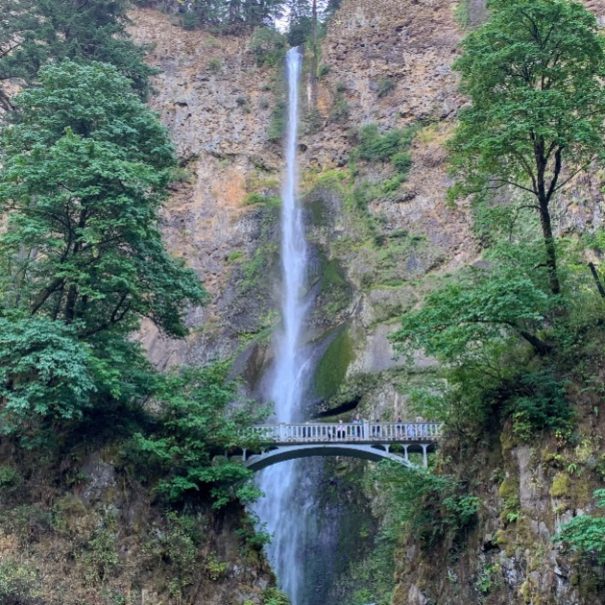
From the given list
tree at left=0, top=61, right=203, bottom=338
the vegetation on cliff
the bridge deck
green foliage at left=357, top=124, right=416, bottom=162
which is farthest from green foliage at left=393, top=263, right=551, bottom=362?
green foliage at left=357, top=124, right=416, bottom=162

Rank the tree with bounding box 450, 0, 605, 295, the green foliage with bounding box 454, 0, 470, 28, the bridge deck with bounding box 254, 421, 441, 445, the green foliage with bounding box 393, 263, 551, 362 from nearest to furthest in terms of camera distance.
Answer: the green foliage with bounding box 393, 263, 551, 362 < the tree with bounding box 450, 0, 605, 295 < the bridge deck with bounding box 254, 421, 441, 445 < the green foliage with bounding box 454, 0, 470, 28

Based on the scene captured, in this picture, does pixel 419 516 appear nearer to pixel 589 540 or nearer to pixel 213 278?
pixel 589 540

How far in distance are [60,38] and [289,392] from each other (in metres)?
14.7

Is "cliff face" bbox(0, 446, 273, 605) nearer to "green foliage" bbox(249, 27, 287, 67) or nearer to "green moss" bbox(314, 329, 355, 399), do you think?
"green moss" bbox(314, 329, 355, 399)

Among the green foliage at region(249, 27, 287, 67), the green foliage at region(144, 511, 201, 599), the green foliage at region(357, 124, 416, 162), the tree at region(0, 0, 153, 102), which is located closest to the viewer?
the green foliage at region(144, 511, 201, 599)

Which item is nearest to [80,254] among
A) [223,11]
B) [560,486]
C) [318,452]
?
[318,452]

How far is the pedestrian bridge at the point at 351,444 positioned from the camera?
60.1 feet

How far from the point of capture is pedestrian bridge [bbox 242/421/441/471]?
1831 centimetres

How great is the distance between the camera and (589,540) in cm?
889

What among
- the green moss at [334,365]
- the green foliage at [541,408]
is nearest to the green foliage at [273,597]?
the green foliage at [541,408]

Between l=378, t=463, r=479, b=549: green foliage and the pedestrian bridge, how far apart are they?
3.71 meters

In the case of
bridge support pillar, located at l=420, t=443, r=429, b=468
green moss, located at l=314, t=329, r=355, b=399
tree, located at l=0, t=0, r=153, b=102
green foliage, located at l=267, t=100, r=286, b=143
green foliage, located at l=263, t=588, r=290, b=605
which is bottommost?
green foliage, located at l=263, t=588, r=290, b=605

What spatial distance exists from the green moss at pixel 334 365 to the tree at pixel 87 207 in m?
7.53

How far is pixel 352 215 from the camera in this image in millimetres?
32625
